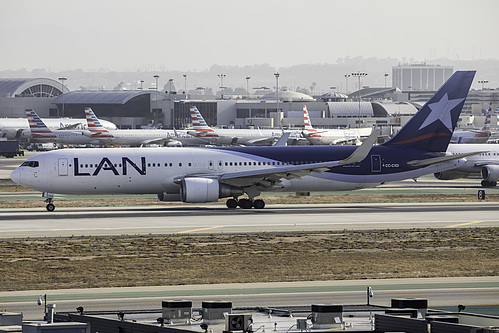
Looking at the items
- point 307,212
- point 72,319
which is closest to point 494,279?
point 72,319

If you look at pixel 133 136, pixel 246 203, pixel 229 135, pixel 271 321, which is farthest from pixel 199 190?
pixel 229 135

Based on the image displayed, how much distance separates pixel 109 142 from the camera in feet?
484

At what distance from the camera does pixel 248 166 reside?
190 ft

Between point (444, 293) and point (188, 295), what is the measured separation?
864cm

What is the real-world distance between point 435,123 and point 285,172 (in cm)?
1217

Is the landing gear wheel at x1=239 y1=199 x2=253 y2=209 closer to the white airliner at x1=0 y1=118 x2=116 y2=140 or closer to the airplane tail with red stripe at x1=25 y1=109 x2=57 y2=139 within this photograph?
the airplane tail with red stripe at x1=25 y1=109 x2=57 y2=139

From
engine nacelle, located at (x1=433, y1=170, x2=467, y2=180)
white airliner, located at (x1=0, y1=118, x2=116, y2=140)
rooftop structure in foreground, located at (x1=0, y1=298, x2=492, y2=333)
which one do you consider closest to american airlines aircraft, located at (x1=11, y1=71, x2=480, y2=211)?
engine nacelle, located at (x1=433, y1=170, x2=467, y2=180)

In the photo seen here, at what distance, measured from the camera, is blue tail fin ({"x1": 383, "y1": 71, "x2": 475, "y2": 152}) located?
59594mm

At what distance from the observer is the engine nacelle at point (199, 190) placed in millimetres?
54875

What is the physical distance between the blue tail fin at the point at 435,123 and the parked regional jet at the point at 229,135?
8894cm

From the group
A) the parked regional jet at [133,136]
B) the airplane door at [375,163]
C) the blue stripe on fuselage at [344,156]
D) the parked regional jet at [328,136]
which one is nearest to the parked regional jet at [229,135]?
the parked regional jet at [133,136]

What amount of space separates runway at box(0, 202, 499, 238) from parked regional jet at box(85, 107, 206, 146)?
8663 centimetres

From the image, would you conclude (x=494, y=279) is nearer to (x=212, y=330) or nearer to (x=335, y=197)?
(x=212, y=330)

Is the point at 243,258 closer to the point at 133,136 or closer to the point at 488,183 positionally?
the point at 488,183
